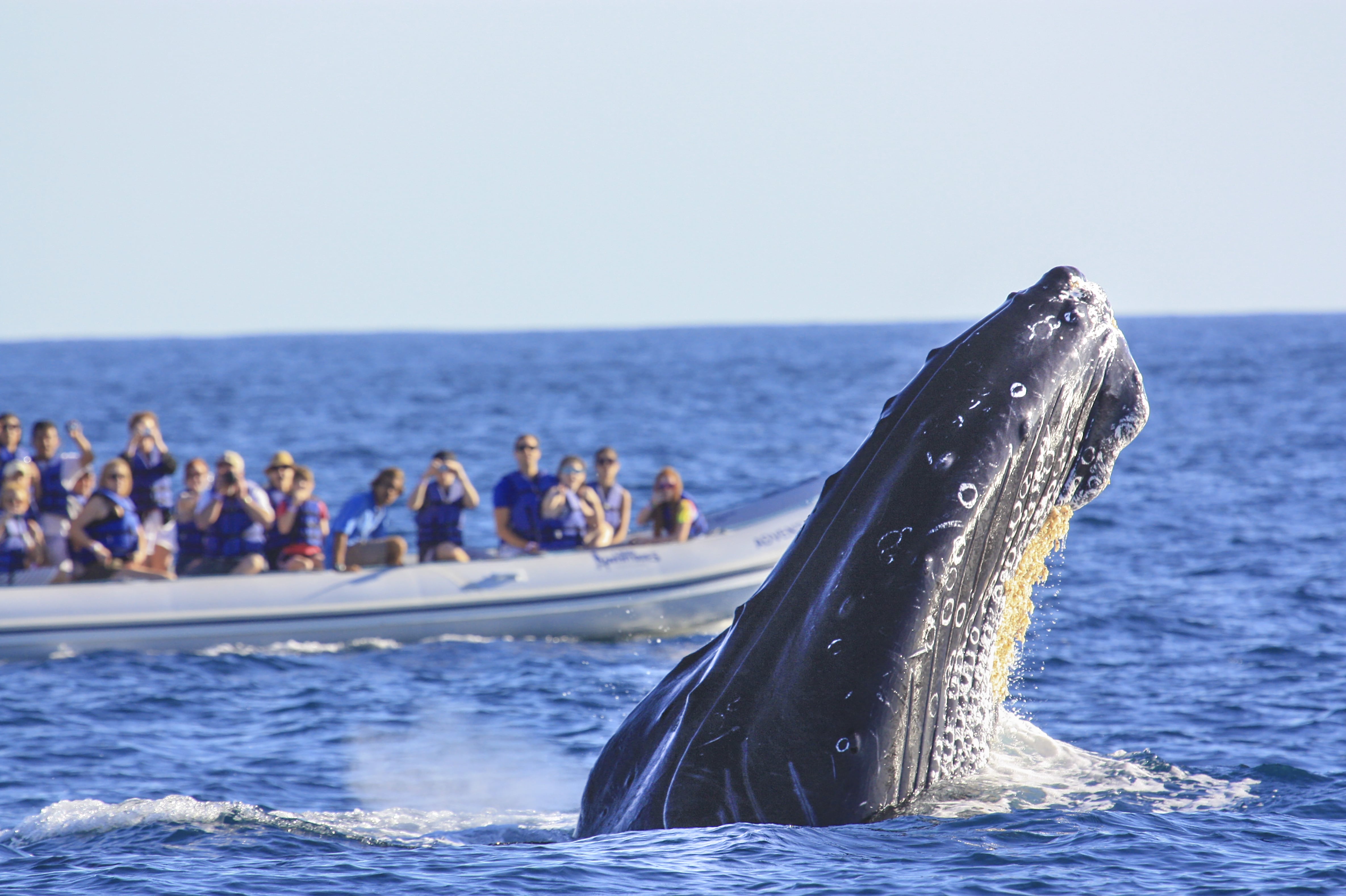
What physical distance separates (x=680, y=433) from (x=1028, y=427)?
132 feet

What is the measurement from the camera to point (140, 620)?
46.9 ft

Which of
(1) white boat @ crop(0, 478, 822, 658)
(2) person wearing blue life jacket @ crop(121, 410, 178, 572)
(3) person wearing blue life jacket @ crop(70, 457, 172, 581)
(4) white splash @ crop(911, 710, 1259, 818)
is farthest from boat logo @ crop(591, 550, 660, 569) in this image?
(4) white splash @ crop(911, 710, 1259, 818)

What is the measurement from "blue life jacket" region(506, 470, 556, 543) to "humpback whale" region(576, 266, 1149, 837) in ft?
36.9

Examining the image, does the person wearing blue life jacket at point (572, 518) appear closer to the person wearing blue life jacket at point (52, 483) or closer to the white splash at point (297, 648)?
the white splash at point (297, 648)

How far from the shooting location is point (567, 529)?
52.0ft

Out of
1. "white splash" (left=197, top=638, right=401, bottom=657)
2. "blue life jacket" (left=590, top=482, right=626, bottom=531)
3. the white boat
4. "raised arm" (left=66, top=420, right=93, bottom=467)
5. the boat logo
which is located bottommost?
"white splash" (left=197, top=638, right=401, bottom=657)

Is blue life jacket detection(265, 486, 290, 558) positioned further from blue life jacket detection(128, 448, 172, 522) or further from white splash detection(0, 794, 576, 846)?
white splash detection(0, 794, 576, 846)

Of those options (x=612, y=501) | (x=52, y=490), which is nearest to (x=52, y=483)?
(x=52, y=490)

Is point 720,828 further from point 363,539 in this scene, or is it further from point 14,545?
point 14,545

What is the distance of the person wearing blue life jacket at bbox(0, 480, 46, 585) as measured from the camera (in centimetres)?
1472

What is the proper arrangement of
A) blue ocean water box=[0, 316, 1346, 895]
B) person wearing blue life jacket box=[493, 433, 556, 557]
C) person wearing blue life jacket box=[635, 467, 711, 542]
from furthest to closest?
person wearing blue life jacket box=[493, 433, 556, 557]
person wearing blue life jacket box=[635, 467, 711, 542]
blue ocean water box=[0, 316, 1346, 895]

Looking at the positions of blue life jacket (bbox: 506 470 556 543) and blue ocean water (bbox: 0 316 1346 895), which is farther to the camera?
blue life jacket (bbox: 506 470 556 543)

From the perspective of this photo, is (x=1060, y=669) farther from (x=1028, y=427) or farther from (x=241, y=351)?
(x=241, y=351)

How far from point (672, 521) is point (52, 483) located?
23.1 ft
